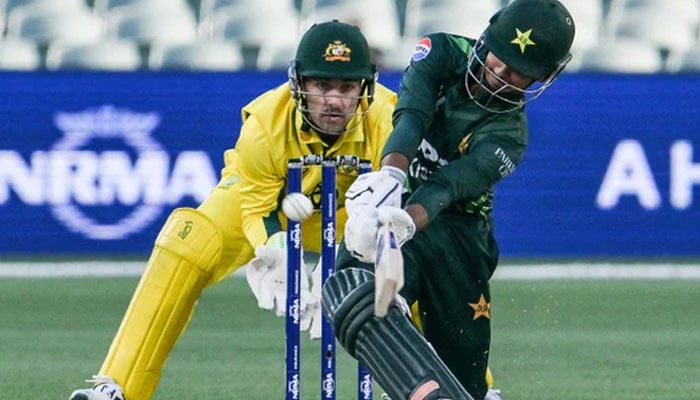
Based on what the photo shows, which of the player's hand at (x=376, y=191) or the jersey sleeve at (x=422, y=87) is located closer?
the player's hand at (x=376, y=191)

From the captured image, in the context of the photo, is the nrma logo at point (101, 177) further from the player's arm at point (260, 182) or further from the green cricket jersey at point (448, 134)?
the green cricket jersey at point (448, 134)

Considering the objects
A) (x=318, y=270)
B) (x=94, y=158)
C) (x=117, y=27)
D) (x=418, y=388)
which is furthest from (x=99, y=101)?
(x=418, y=388)

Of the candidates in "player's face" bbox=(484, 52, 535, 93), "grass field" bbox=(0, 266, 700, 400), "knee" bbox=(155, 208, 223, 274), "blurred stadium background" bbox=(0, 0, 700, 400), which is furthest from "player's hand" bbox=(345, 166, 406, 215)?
"blurred stadium background" bbox=(0, 0, 700, 400)

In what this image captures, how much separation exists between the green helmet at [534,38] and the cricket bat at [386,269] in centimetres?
70

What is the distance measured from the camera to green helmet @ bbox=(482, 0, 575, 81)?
4.40 metres

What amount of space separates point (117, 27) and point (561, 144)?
3.28 metres

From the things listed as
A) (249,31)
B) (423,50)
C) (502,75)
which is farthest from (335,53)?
(249,31)

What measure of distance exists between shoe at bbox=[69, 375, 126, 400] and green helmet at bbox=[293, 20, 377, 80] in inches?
43.4

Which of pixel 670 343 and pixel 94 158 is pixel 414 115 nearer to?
pixel 670 343

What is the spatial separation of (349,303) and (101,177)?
5.72 meters

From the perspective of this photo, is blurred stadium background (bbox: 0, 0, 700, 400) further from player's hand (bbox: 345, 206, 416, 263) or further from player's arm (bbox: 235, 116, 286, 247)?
player's hand (bbox: 345, 206, 416, 263)

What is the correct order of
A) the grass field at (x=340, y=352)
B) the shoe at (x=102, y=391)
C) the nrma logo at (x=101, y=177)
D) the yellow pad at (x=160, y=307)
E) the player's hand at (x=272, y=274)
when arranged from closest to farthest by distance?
the player's hand at (x=272, y=274), the shoe at (x=102, y=391), the yellow pad at (x=160, y=307), the grass field at (x=340, y=352), the nrma logo at (x=101, y=177)

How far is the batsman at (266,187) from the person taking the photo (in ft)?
16.1

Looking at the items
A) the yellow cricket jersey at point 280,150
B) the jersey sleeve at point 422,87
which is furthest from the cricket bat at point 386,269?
the yellow cricket jersey at point 280,150
